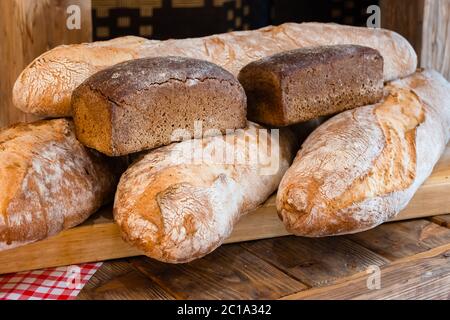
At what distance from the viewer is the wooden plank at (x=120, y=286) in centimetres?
147

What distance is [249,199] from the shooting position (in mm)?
1663

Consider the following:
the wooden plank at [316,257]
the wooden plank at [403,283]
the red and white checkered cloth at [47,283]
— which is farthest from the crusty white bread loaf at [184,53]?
the wooden plank at [403,283]

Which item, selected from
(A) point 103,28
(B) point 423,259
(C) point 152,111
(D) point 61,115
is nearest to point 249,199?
(C) point 152,111

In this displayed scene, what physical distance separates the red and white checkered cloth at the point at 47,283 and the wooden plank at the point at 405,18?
5.19 feet

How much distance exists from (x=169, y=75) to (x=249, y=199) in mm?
370

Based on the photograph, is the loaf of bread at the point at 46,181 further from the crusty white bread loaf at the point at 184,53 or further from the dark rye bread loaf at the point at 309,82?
the dark rye bread loaf at the point at 309,82

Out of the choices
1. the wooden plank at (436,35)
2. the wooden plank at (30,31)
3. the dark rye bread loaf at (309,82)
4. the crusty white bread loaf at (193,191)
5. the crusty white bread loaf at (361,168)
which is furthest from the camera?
the wooden plank at (436,35)

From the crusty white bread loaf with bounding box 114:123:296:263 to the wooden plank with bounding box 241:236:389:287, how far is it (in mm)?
125

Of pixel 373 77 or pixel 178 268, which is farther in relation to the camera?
pixel 373 77

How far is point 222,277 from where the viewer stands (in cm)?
155

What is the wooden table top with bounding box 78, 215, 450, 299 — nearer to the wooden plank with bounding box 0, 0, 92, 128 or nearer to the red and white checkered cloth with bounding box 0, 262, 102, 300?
the red and white checkered cloth with bounding box 0, 262, 102, 300

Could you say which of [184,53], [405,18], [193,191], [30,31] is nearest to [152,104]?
[193,191]

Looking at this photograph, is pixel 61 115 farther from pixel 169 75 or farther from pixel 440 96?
pixel 440 96

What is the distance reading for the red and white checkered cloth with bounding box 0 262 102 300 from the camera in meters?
1.47
